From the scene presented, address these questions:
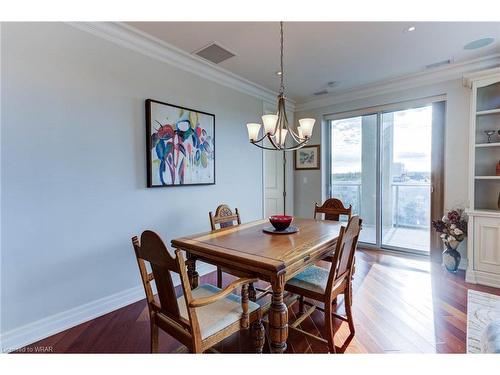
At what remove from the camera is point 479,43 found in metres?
2.68

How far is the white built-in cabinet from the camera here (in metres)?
2.79

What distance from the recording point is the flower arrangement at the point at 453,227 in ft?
10.1

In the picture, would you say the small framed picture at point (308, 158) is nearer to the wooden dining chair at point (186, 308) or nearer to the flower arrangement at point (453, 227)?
the flower arrangement at point (453, 227)

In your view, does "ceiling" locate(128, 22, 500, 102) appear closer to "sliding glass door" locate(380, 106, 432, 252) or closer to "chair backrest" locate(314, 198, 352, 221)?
"sliding glass door" locate(380, 106, 432, 252)

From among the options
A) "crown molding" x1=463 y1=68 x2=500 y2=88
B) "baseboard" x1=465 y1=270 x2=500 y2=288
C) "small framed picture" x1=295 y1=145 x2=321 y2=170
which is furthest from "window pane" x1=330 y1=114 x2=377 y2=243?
"baseboard" x1=465 y1=270 x2=500 y2=288

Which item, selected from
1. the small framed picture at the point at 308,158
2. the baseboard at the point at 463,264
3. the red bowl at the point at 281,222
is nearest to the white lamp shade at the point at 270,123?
the red bowl at the point at 281,222

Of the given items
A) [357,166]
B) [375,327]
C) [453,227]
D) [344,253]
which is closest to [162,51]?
[344,253]

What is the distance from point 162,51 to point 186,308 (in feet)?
8.23

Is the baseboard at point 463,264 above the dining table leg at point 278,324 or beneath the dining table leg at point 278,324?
beneath

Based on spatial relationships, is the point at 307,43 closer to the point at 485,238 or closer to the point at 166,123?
the point at 166,123

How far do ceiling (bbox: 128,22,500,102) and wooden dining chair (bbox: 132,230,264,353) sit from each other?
2059 mm

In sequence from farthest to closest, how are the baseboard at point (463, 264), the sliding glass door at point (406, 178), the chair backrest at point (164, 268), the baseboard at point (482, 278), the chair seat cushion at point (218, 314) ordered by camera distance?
the sliding glass door at point (406, 178) → the baseboard at point (463, 264) → the baseboard at point (482, 278) → the chair seat cushion at point (218, 314) → the chair backrest at point (164, 268)

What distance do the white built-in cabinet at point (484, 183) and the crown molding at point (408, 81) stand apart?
269mm
